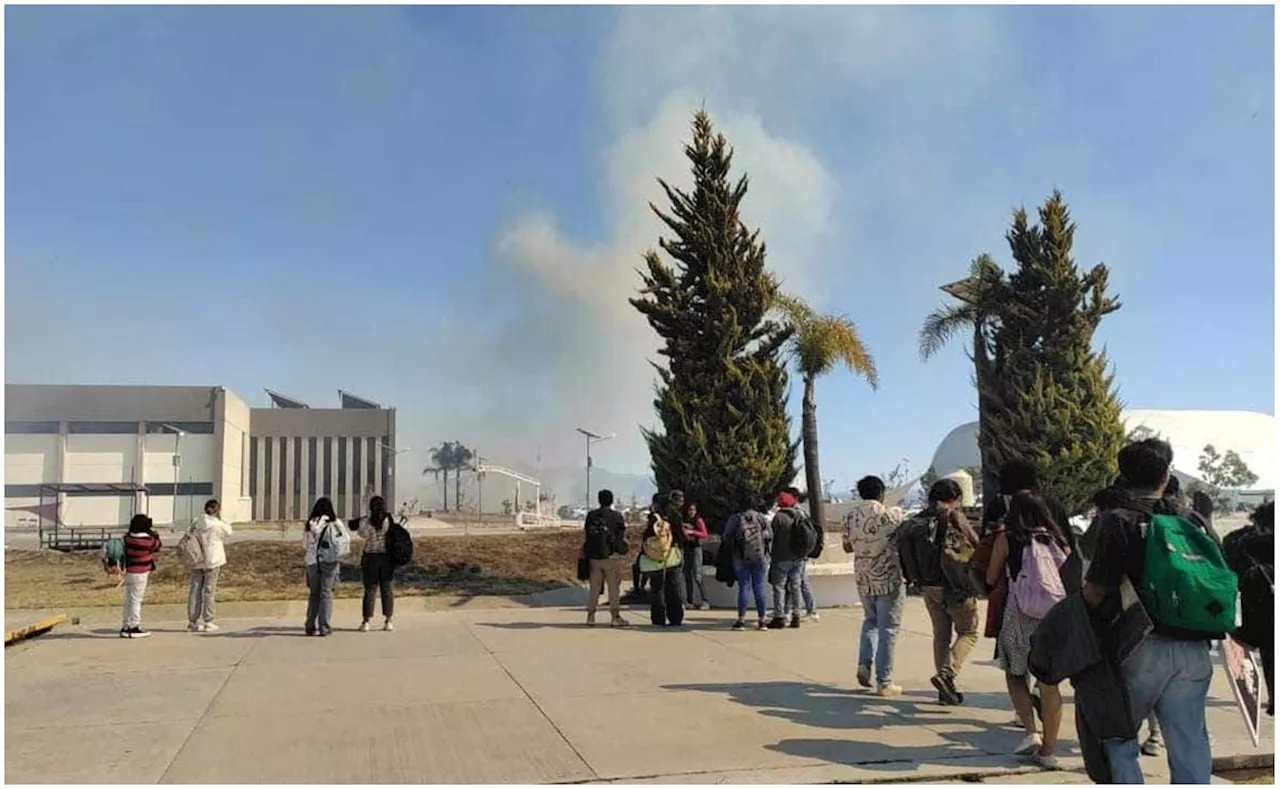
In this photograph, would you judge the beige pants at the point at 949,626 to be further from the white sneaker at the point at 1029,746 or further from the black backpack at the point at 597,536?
the black backpack at the point at 597,536

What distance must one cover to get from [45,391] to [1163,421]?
10110 cm

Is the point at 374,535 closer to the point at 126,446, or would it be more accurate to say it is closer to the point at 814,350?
the point at 814,350

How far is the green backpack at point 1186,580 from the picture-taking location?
3527 mm

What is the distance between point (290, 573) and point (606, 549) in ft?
29.7

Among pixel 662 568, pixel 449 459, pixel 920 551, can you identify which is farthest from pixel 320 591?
pixel 449 459

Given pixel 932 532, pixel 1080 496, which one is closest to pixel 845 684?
pixel 932 532

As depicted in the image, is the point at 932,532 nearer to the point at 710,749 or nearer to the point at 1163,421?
the point at 710,749

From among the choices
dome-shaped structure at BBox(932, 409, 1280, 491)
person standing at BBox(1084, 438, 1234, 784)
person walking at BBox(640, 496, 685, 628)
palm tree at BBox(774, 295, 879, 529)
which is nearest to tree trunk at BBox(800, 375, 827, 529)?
palm tree at BBox(774, 295, 879, 529)

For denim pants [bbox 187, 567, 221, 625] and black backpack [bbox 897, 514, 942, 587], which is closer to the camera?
black backpack [bbox 897, 514, 942, 587]

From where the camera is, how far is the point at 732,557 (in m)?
10.2

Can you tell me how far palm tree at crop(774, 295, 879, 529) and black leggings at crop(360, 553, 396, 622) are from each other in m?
7.07

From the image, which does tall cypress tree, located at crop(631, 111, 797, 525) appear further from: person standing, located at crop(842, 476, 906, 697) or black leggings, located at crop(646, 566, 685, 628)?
person standing, located at crop(842, 476, 906, 697)

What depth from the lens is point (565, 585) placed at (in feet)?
50.8

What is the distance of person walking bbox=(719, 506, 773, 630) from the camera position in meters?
9.98
